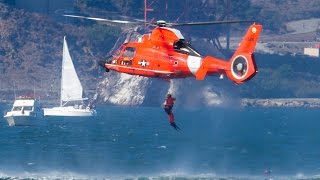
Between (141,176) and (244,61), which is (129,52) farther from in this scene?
(141,176)

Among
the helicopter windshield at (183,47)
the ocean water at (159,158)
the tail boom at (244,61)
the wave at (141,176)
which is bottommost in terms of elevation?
the wave at (141,176)

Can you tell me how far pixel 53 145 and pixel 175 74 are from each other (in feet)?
334

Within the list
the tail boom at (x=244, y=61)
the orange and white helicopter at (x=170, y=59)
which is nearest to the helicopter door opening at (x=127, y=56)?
the orange and white helicopter at (x=170, y=59)

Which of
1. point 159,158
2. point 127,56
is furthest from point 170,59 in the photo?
point 159,158

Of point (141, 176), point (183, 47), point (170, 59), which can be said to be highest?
point (183, 47)

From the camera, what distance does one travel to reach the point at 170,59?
89.7 metres

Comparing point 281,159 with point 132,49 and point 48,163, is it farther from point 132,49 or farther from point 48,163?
point 132,49

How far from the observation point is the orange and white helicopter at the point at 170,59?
84.1 metres

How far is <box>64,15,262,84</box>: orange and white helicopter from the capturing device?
84062mm

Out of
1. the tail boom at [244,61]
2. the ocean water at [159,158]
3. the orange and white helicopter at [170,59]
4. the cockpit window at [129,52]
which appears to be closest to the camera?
the tail boom at [244,61]

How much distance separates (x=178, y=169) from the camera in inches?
6137

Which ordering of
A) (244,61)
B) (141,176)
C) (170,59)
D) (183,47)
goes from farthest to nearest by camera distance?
(141,176)
(183,47)
(170,59)
(244,61)

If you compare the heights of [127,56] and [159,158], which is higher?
[127,56]

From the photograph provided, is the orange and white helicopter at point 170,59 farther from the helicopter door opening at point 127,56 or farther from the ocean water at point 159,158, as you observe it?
the ocean water at point 159,158
